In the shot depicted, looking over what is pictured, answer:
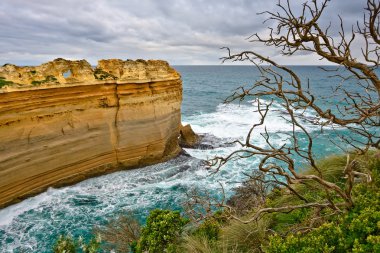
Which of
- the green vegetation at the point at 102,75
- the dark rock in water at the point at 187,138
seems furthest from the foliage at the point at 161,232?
the dark rock in water at the point at 187,138

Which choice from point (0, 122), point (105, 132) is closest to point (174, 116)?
point (105, 132)

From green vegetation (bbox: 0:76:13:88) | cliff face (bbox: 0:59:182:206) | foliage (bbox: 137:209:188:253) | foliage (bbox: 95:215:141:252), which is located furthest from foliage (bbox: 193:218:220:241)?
green vegetation (bbox: 0:76:13:88)

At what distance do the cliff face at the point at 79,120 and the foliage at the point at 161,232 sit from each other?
7744 mm

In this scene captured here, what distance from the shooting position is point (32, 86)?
11.8 meters

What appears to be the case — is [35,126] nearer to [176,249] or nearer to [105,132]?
[105,132]

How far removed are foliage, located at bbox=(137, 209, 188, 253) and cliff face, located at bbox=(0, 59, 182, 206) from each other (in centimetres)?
774

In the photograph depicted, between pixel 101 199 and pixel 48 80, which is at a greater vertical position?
pixel 48 80

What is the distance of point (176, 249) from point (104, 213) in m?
7.02

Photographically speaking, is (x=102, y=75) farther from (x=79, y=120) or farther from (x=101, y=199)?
(x=101, y=199)

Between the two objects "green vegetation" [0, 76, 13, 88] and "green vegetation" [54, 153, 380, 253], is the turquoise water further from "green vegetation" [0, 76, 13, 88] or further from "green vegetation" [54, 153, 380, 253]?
"green vegetation" [0, 76, 13, 88]

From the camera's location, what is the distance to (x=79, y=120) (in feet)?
45.6

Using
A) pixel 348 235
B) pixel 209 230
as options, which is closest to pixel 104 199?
pixel 209 230

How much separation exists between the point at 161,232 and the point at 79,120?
29.3 ft

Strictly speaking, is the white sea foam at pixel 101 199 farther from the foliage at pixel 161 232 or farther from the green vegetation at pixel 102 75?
the green vegetation at pixel 102 75
